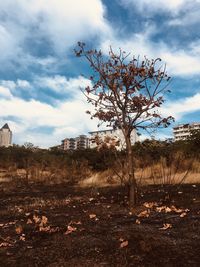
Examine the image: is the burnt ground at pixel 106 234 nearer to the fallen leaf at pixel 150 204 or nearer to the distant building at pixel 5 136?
the fallen leaf at pixel 150 204

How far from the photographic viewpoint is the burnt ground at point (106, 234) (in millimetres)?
4910

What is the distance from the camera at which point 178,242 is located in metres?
5.48

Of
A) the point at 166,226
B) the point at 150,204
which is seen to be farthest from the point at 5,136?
the point at 166,226

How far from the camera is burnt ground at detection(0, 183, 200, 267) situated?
4.91m

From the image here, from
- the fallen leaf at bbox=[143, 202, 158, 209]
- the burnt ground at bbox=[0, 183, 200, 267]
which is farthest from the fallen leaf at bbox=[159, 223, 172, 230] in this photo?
the fallen leaf at bbox=[143, 202, 158, 209]

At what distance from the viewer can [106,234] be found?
6191mm

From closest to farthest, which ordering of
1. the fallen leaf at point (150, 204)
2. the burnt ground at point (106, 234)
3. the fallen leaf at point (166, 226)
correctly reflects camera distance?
1. the burnt ground at point (106, 234)
2. the fallen leaf at point (166, 226)
3. the fallen leaf at point (150, 204)

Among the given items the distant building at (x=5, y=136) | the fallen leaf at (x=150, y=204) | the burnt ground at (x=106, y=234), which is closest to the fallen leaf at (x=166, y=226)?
the burnt ground at (x=106, y=234)

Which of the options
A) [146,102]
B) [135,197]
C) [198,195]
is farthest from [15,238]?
[198,195]

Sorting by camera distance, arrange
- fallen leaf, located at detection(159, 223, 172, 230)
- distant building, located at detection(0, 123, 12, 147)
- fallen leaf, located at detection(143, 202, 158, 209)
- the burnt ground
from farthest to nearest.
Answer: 1. distant building, located at detection(0, 123, 12, 147)
2. fallen leaf, located at detection(143, 202, 158, 209)
3. fallen leaf, located at detection(159, 223, 172, 230)
4. the burnt ground

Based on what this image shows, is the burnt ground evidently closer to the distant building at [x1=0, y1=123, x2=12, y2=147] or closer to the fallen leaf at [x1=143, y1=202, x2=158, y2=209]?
the fallen leaf at [x1=143, y1=202, x2=158, y2=209]

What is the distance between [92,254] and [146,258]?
77cm

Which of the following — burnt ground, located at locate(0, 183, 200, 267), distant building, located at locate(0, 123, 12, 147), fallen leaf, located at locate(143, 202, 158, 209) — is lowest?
burnt ground, located at locate(0, 183, 200, 267)

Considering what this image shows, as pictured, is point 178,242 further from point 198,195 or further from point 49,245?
point 198,195
